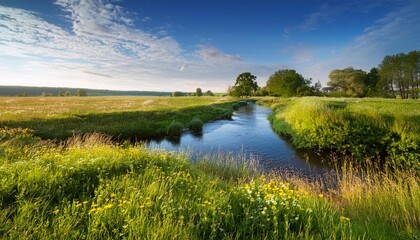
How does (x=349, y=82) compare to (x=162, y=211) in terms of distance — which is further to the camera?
(x=349, y=82)

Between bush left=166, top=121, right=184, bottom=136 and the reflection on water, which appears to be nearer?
the reflection on water

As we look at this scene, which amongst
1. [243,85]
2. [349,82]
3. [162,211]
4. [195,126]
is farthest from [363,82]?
[162,211]

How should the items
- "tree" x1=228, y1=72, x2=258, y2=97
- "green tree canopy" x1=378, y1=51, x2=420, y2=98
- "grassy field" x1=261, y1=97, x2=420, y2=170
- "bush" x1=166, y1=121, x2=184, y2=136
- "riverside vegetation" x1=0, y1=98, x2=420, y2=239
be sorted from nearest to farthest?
Answer: 1. "riverside vegetation" x1=0, y1=98, x2=420, y2=239
2. "grassy field" x1=261, y1=97, x2=420, y2=170
3. "bush" x1=166, y1=121, x2=184, y2=136
4. "green tree canopy" x1=378, y1=51, x2=420, y2=98
5. "tree" x1=228, y1=72, x2=258, y2=97

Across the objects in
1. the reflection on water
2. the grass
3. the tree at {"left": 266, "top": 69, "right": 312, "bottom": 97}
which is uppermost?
the tree at {"left": 266, "top": 69, "right": 312, "bottom": 97}

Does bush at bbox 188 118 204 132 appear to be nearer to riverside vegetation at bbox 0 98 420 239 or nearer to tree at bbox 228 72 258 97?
riverside vegetation at bbox 0 98 420 239

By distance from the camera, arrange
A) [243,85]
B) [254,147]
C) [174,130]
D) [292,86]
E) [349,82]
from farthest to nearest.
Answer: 1. [243,85]
2. [349,82]
3. [292,86]
4. [174,130]
5. [254,147]

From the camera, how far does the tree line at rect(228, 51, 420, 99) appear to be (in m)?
47.9

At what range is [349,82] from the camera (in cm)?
6906

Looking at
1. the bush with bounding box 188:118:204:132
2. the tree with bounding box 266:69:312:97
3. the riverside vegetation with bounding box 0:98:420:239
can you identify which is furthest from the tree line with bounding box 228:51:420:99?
the riverside vegetation with bounding box 0:98:420:239

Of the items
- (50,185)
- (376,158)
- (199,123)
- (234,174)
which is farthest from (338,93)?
(50,185)

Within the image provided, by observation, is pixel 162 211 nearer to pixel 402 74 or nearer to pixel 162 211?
pixel 162 211

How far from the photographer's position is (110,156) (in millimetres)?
7496

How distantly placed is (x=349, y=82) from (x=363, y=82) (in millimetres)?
4158

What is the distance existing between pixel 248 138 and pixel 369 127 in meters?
8.87
